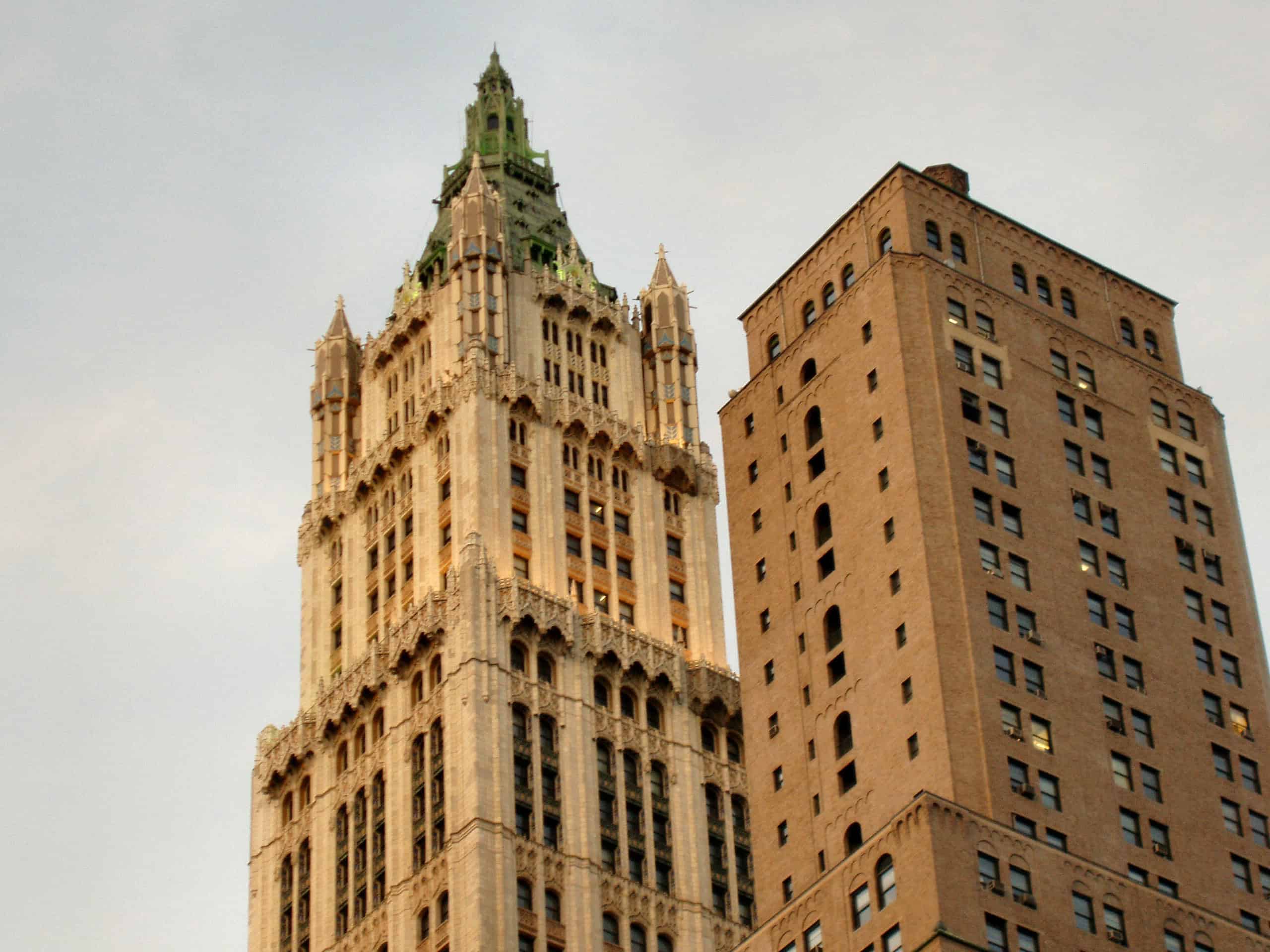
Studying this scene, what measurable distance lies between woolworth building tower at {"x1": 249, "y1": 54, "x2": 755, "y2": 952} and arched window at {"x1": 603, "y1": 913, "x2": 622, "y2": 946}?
0.07 metres

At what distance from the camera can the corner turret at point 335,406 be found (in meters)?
172

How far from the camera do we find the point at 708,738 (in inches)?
6171

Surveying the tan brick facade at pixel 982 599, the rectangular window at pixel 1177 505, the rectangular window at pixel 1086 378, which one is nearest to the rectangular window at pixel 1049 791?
the tan brick facade at pixel 982 599

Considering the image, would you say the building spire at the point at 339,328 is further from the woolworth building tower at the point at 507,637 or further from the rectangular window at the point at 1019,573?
the rectangular window at the point at 1019,573

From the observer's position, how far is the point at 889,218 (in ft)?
423

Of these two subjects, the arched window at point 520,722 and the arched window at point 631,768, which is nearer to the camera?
the arched window at point 520,722

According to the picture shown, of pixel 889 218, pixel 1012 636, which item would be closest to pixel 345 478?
pixel 889 218

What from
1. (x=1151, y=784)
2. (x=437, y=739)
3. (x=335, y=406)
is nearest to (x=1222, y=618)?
(x=1151, y=784)

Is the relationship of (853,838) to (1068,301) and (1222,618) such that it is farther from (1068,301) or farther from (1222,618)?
(1068,301)

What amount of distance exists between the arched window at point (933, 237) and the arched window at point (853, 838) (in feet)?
89.0

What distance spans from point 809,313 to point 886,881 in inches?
1202

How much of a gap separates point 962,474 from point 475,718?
35.8 metres

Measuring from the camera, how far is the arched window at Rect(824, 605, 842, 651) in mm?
119062

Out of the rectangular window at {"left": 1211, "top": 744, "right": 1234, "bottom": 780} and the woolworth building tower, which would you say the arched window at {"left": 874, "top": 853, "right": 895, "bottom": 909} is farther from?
the woolworth building tower
